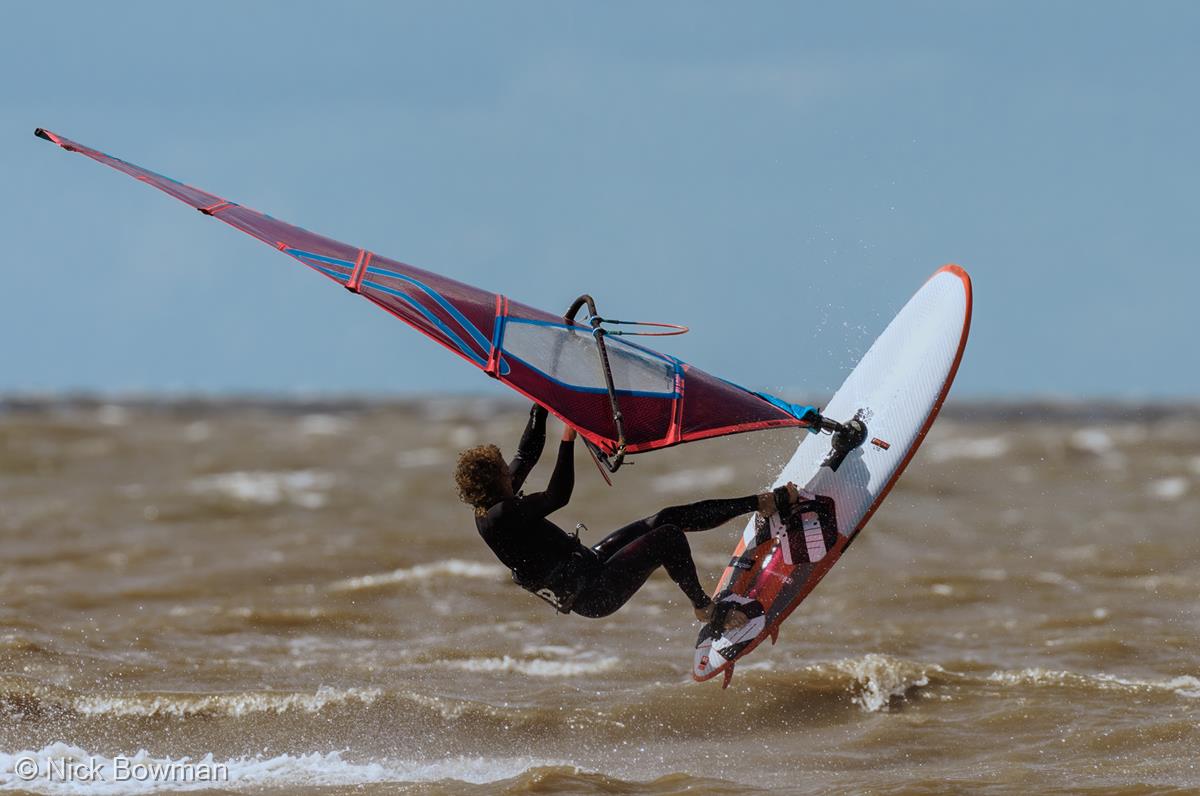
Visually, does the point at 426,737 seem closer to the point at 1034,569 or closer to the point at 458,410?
the point at 1034,569

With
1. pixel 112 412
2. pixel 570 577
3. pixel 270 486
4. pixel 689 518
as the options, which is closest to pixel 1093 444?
pixel 270 486

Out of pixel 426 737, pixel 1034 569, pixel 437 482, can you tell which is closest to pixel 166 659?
pixel 426 737

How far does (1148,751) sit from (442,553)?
838 cm

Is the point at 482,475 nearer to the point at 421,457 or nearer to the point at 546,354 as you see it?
the point at 546,354

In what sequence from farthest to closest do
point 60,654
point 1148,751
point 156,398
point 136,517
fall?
1. point 156,398
2. point 136,517
3. point 60,654
4. point 1148,751

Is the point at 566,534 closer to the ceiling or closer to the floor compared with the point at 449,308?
closer to the floor

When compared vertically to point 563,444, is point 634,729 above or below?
below

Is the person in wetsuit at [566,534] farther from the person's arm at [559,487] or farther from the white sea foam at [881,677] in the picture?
the white sea foam at [881,677]

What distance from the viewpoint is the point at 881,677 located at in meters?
8.95

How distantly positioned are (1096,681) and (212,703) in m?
5.22

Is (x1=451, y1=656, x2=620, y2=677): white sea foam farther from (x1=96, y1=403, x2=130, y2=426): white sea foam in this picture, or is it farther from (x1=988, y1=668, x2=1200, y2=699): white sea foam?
(x1=96, y1=403, x2=130, y2=426): white sea foam

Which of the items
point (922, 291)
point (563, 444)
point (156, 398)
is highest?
point (922, 291)

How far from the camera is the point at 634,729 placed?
8.21 metres

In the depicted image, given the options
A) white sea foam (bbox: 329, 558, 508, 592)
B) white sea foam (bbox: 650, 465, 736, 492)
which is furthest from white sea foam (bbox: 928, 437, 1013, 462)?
white sea foam (bbox: 329, 558, 508, 592)
